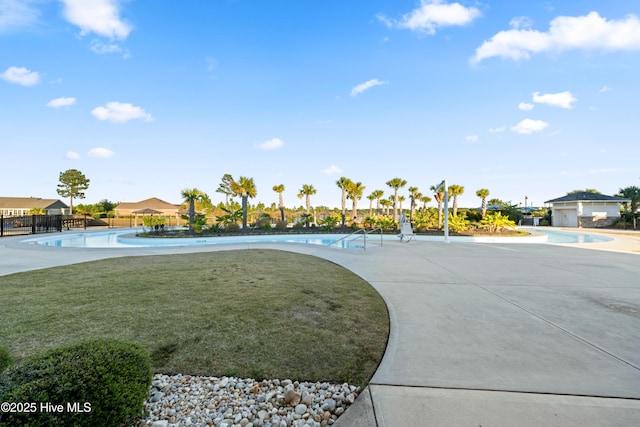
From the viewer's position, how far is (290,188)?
27.8 metres

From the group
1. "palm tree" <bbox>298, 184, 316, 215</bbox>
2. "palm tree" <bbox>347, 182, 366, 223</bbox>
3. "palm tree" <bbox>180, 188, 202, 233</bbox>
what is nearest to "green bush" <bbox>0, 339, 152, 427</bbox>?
"palm tree" <bbox>180, 188, 202, 233</bbox>

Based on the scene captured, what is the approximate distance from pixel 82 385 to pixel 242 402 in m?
1.00

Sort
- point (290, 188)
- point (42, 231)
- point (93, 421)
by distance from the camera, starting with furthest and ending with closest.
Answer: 1. point (290, 188)
2. point (42, 231)
3. point (93, 421)

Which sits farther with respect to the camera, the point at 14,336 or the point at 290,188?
the point at 290,188

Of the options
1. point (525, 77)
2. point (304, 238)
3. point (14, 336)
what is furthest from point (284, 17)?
point (14, 336)

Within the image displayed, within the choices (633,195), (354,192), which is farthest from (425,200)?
(633,195)

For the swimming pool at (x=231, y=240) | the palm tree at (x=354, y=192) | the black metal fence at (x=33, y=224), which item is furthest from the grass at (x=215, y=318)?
the palm tree at (x=354, y=192)

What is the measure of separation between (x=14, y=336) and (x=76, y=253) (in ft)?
25.9

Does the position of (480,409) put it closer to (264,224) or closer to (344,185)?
(264,224)

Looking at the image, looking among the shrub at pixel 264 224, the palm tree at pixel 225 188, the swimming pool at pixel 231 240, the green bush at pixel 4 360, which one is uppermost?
the palm tree at pixel 225 188

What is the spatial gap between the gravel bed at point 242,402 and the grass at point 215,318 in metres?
0.13

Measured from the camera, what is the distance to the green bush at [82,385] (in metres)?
1.26

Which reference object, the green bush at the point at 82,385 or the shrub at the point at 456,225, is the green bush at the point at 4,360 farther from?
the shrub at the point at 456,225

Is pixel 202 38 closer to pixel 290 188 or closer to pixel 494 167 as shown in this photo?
pixel 290 188
